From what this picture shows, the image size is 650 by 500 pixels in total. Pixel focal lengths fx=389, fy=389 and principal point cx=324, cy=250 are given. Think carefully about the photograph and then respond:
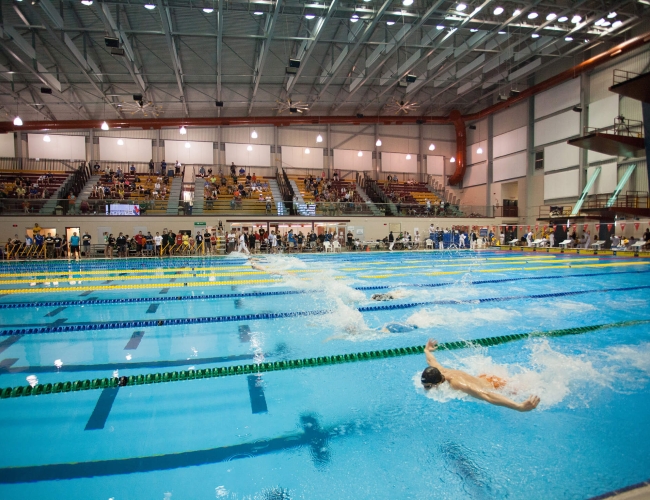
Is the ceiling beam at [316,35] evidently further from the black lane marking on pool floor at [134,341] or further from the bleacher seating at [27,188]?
the bleacher seating at [27,188]

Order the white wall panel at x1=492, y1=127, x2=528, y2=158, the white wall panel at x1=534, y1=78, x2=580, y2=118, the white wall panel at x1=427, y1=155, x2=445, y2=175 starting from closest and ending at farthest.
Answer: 1. the white wall panel at x1=534, y1=78, x2=580, y2=118
2. the white wall panel at x1=492, y1=127, x2=528, y2=158
3. the white wall panel at x1=427, y1=155, x2=445, y2=175

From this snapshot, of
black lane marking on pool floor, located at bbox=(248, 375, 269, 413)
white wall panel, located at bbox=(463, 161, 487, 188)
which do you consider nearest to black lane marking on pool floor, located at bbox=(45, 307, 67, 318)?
black lane marking on pool floor, located at bbox=(248, 375, 269, 413)

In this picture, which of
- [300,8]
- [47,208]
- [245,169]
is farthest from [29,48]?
[245,169]

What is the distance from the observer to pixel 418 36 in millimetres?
17125

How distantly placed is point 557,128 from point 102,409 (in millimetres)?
24807

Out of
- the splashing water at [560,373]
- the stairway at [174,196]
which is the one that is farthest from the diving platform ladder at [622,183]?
the stairway at [174,196]

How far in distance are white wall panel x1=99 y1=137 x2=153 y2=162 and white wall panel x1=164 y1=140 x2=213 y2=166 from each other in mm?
1193

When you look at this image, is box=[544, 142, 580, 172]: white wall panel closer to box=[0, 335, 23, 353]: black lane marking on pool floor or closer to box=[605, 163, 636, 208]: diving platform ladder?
box=[605, 163, 636, 208]: diving platform ladder

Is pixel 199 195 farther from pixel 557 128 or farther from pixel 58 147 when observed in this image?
pixel 557 128

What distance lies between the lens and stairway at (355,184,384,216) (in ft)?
71.6

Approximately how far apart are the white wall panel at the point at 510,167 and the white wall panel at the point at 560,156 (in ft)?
5.16

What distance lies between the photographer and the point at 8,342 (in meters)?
4.46

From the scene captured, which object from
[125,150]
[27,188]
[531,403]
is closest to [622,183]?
[531,403]

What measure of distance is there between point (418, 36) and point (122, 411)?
1867 centimetres
